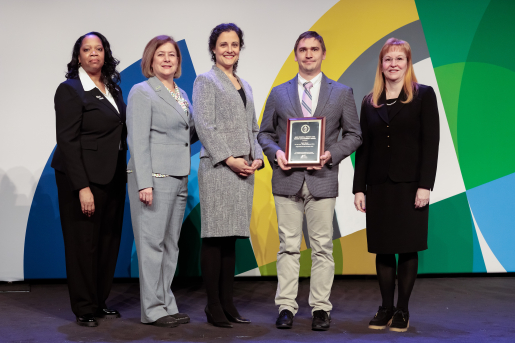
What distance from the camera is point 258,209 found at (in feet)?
13.5

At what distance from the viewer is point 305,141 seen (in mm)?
2564

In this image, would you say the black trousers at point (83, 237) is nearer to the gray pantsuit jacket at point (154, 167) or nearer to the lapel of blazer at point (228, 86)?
the gray pantsuit jacket at point (154, 167)

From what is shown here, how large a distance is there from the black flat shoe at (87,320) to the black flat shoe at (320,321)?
1.24 m

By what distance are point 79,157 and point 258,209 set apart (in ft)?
5.97

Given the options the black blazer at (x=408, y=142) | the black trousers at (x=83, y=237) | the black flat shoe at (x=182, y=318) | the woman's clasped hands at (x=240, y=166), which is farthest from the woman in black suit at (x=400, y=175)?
the black trousers at (x=83, y=237)

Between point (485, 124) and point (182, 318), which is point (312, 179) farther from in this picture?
point (485, 124)

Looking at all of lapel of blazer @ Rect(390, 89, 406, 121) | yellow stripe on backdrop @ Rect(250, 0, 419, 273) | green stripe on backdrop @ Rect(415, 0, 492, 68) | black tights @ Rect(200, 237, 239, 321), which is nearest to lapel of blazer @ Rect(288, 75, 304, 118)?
lapel of blazer @ Rect(390, 89, 406, 121)

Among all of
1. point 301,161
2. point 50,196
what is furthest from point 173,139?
point 50,196

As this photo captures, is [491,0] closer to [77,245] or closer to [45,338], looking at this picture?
[77,245]

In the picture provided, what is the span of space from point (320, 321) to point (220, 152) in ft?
3.55

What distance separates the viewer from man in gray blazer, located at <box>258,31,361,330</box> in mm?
2652

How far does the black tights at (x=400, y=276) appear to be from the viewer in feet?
8.55

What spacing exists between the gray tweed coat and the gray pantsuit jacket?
0.46ft

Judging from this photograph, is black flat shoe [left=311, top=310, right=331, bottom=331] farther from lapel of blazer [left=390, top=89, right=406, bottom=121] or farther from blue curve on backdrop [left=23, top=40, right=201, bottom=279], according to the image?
blue curve on backdrop [left=23, top=40, right=201, bottom=279]
